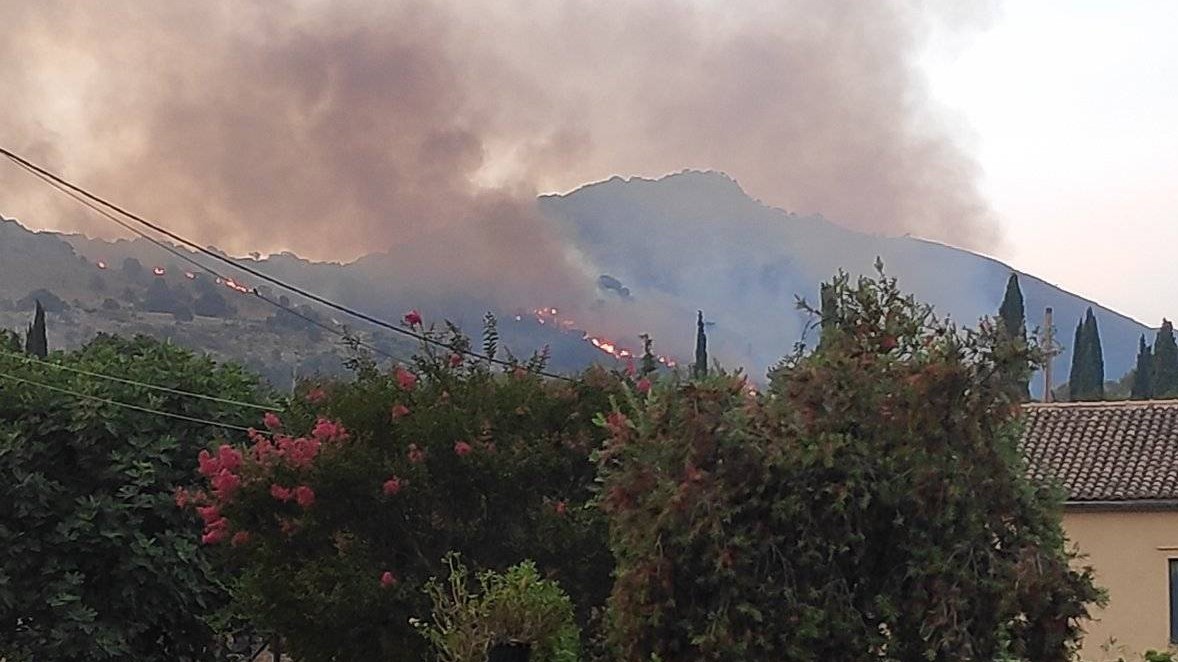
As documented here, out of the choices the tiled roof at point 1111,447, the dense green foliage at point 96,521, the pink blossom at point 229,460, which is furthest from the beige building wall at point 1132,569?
the pink blossom at point 229,460

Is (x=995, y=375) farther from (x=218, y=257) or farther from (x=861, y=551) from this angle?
(x=218, y=257)

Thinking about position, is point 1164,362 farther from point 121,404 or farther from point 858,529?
point 858,529

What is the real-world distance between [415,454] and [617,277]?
347 ft

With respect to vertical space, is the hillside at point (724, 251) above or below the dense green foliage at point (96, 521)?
above

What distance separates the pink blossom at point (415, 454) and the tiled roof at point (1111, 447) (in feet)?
52.1

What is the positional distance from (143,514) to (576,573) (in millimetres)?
7985

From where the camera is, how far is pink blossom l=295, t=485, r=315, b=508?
595 inches

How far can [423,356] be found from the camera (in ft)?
56.9

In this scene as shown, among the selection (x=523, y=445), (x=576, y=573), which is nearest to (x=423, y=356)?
(x=523, y=445)

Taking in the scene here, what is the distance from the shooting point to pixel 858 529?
31.6 feet

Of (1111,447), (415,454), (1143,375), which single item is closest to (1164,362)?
(1143,375)

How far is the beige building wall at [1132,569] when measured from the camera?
28406 millimetres

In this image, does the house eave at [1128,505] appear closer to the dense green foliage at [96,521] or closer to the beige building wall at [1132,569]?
the beige building wall at [1132,569]

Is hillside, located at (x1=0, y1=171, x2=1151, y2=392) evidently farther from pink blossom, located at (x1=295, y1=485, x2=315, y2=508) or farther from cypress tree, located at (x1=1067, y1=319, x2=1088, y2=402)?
pink blossom, located at (x1=295, y1=485, x2=315, y2=508)
